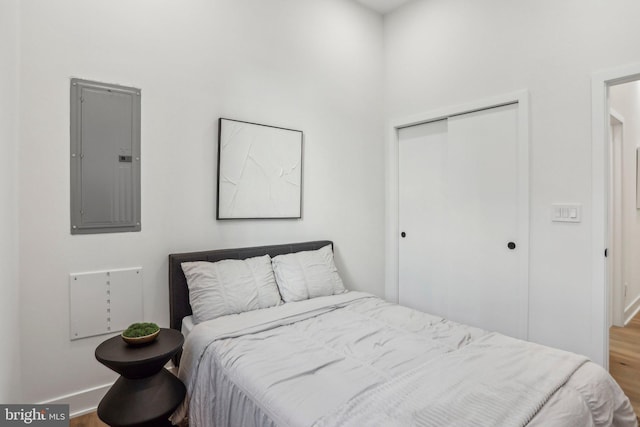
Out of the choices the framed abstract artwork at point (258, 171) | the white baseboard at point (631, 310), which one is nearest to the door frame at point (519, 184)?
the framed abstract artwork at point (258, 171)

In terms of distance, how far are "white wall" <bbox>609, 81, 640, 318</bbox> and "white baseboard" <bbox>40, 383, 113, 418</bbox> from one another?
480cm

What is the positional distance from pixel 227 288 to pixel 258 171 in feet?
3.06

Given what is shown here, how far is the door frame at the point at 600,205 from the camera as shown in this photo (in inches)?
83.6

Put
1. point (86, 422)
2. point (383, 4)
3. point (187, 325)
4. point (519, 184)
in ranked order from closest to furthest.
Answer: point (86, 422) → point (187, 325) → point (519, 184) → point (383, 4)

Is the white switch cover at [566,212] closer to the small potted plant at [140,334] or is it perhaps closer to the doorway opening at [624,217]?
the doorway opening at [624,217]

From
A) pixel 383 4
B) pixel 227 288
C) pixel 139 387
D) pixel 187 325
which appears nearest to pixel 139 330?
pixel 139 387

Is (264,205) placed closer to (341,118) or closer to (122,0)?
(341,118)

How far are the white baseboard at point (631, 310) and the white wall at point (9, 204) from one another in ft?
16.5

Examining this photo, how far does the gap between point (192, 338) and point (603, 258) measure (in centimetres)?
250

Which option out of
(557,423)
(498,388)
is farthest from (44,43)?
(557,423)

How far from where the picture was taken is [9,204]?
1612mm

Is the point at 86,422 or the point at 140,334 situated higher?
the point at 140,334

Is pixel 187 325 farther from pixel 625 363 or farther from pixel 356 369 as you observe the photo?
pixel 625 363

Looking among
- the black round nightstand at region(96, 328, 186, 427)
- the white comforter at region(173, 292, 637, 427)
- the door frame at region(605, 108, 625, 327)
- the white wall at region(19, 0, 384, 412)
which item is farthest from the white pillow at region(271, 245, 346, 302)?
the door frame at region(605, 108, 625, 327)
